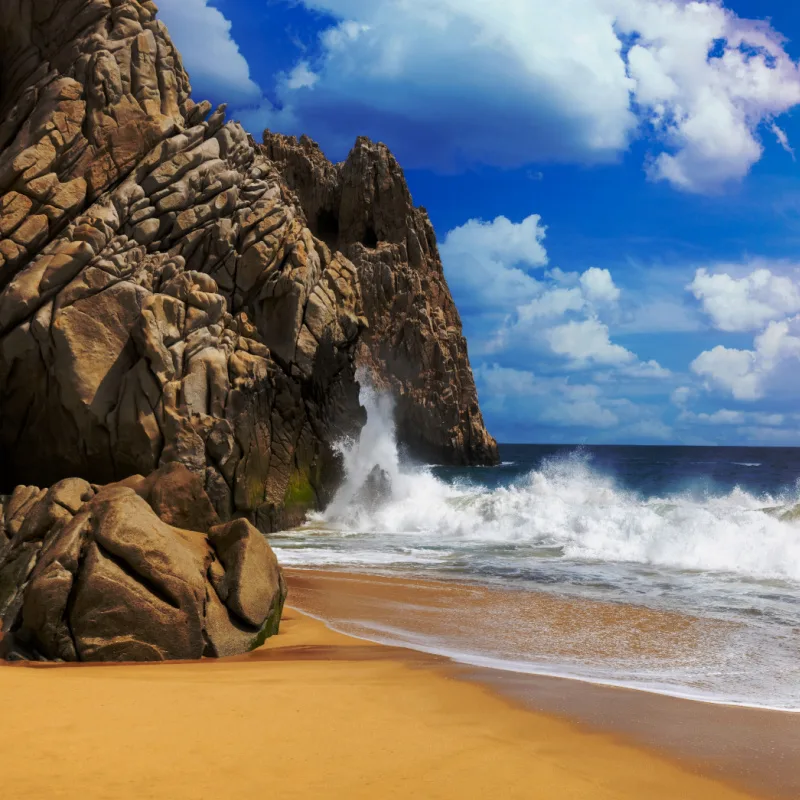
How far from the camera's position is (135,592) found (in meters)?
7.09

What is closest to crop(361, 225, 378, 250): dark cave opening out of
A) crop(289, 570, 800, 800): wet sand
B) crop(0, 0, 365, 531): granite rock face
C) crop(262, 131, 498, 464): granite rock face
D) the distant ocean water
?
crop(262, 131, 498, 464): granite rock face

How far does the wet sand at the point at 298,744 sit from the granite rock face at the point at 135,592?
0.80 meters

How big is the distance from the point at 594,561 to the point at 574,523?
431cm

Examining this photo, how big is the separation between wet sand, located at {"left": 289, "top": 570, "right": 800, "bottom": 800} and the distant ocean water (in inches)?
9.9

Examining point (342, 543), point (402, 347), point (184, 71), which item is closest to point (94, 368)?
point (342, 543)

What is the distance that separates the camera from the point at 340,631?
884 cm

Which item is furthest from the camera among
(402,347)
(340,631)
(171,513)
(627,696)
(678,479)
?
(402,347)

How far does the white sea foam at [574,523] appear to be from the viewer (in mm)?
15367

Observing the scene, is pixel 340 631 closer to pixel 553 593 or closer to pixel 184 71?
pixel 553 593

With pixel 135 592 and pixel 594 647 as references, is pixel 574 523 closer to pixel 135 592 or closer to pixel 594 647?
pixel 594 647

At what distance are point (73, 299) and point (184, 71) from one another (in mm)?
9991

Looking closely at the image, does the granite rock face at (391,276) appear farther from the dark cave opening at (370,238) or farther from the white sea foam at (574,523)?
the white sea foam at (574,523)

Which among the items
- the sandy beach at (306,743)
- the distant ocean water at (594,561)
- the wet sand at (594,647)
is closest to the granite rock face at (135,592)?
the sandy beach at (306,743)

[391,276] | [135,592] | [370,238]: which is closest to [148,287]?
[135,592]
